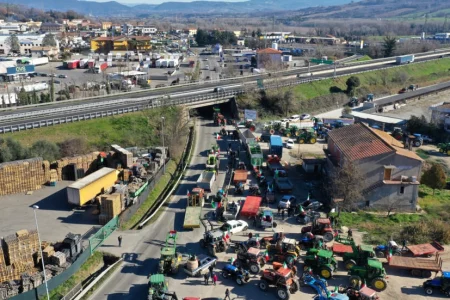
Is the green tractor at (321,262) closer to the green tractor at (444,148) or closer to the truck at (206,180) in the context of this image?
the truck at (206,180)

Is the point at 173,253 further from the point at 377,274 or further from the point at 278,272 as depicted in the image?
the point at 377,274

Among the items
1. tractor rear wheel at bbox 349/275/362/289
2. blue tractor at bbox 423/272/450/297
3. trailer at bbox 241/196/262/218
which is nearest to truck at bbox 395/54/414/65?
trailer at bbox 241/196/262/218

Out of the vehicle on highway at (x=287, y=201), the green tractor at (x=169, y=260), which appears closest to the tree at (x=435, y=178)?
the vehicle on highway at (x=287, y=201)

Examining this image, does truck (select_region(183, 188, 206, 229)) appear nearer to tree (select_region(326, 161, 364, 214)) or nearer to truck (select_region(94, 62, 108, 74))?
tree (select_region(326, 161, 364, 214))

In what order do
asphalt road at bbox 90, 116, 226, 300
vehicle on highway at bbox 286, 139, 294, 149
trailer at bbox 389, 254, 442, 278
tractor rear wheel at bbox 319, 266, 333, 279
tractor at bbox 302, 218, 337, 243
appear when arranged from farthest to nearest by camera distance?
vehicle on highway at bbox 286, 139, 294, 149 → tractor at bbox 302, 218, 337, 243 → trailer at bbox 389, 254, 442, 278 → tractor rear wheel at bbox 319, 266, 333, 279 → asphalt road at bbox 90, 116, 226, 300

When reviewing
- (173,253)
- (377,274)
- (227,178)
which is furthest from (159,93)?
(377,274)

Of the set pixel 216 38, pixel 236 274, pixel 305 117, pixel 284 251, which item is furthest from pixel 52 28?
pixel 236 274
